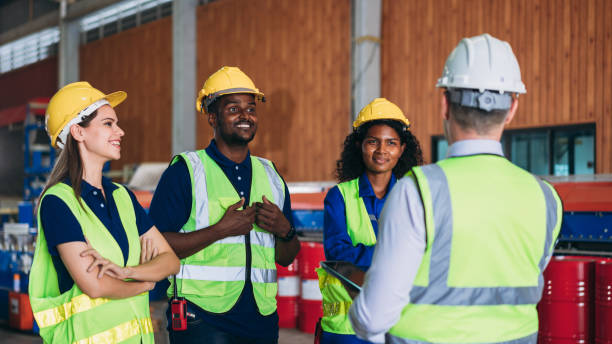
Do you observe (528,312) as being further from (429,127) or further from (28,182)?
(28,182)

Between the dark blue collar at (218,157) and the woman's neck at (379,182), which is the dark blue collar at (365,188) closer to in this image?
the woman's neck at (379,182)

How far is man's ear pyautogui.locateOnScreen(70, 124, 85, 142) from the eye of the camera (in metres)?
2.37

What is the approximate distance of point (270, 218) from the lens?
9.12 feet

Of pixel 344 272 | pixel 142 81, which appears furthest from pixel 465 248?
pixel 142 81

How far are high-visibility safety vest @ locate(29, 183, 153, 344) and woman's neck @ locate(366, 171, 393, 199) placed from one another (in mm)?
1344

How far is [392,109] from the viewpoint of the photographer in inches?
126

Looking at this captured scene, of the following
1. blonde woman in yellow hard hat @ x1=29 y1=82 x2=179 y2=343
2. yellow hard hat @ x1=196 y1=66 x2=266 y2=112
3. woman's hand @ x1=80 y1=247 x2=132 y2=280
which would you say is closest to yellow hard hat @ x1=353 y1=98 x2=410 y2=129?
yellow hard hat @ x1=196 y1=66 x2=266 y2=112

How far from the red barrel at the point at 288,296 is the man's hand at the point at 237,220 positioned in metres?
4.28

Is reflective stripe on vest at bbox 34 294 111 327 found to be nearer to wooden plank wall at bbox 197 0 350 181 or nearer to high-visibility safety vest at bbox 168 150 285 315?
high-visibility safety vest at bbox 168 150 285 315

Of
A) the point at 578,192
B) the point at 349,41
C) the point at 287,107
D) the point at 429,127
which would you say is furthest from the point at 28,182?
the point at 578,192

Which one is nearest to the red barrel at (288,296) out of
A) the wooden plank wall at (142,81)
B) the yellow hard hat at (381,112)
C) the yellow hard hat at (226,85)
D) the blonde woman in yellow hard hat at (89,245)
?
the yellow hard hat at (381,112)

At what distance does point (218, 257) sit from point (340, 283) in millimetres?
568

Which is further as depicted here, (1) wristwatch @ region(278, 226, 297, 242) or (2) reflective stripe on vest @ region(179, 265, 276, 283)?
(1) wristwatch @ region(278, 226, 297, 242)

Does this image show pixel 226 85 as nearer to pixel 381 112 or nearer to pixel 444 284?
pixel 381 112
